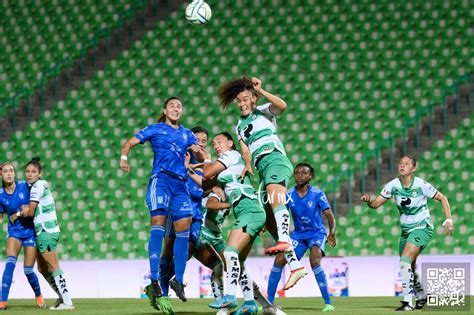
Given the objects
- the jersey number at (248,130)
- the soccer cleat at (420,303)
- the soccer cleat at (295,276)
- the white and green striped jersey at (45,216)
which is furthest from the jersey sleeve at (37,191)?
the soccer cleat at (420,303)

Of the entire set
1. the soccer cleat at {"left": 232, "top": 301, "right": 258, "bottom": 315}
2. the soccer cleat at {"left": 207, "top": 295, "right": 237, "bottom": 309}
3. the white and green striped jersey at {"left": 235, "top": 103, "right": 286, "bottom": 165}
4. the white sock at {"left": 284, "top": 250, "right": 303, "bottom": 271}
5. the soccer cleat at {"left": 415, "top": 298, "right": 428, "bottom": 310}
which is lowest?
the soccer cleat at {"left": 415, "top": 298, "right": 428, "bottom": 310}

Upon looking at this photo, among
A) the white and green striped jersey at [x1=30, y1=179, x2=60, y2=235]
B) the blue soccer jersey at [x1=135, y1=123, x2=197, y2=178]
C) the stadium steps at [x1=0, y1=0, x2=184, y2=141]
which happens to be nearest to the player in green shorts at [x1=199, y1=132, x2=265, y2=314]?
the blue soccer jersey at [x1=135, y1=123, x2=197, y2=178]

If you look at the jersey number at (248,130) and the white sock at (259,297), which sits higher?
the jersey number at (248,130)

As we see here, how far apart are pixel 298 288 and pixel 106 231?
15.7 feet

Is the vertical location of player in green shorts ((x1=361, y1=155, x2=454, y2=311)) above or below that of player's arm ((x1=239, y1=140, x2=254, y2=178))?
below

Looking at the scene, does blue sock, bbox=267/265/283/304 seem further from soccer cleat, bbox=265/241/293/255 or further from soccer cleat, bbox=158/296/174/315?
soccer cleat, bbox=265/241/293/255

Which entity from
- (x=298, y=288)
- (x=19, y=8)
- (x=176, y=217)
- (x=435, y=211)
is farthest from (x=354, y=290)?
(x=19, y=8)

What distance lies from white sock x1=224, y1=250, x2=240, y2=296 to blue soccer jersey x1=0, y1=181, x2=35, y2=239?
446cm

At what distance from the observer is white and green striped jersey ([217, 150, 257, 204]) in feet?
29.2

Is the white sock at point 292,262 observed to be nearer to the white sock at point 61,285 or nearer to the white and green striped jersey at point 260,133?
the white and green striped jersey at point 260,133

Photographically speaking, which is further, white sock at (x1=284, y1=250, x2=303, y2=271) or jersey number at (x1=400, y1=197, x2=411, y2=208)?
jersey number at (x1=400, y1=197, x2=411, y2=208)

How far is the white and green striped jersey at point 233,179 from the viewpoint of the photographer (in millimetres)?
8914

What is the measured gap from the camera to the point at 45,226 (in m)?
12.2

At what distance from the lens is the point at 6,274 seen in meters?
12.2
